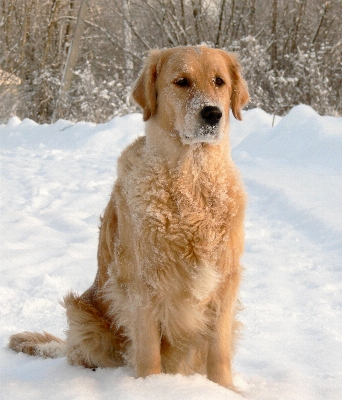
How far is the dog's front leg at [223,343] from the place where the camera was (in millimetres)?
2752

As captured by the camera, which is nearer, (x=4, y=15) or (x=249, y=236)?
(x=249, y=236)

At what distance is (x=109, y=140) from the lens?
35.1ft

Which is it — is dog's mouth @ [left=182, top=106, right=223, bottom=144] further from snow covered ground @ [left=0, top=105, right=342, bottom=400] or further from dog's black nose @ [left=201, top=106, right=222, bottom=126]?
snow covered ground @ [left=0, top=105, right=342, bottom=400]

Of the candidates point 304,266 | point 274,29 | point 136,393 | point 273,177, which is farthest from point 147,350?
point 274,29

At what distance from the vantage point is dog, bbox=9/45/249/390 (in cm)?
263

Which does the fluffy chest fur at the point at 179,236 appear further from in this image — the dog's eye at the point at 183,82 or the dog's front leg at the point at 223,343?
the dog's eye at the point at 183,82

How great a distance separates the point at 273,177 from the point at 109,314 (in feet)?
14.8

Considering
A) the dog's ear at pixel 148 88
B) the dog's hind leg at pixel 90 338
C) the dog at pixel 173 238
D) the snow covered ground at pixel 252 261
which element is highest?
the dog's ear at pixel 148 88

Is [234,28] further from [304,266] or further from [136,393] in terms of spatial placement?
[136,393]

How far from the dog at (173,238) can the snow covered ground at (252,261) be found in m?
0.21

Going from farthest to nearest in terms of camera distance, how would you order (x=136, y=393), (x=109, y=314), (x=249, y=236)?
(x=249, y=236) < (x=109, y=314) < (x=136, y=393)

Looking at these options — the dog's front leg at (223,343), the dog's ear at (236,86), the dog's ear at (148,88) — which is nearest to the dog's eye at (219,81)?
the dog's ear at (236,86)

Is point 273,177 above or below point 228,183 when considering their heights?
below

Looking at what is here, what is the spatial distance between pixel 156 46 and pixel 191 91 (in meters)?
14.9
